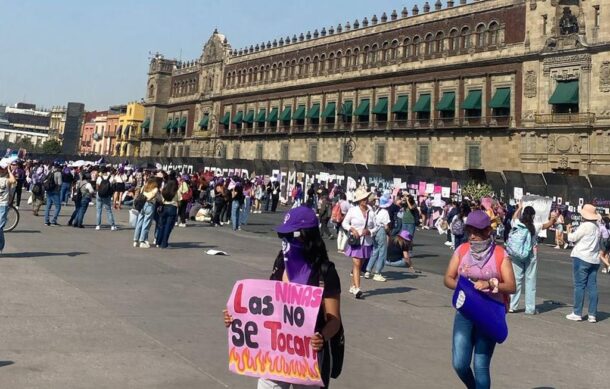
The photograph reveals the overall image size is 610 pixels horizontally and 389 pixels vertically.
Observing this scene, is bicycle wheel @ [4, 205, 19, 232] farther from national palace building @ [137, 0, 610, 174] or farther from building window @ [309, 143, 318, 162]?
building window @ [309, 143, 318, 162]

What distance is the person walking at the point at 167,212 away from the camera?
501 inches

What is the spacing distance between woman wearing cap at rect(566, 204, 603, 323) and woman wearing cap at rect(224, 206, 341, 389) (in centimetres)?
592

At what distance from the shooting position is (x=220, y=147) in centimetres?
6462

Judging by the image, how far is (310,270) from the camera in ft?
11.2

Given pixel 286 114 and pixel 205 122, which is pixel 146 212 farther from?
pixel 205 122

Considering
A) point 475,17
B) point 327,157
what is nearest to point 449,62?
point 475,17

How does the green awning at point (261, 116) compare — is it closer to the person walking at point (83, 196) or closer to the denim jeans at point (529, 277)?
the person walking at point (83, 196)

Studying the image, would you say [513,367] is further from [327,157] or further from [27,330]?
[327,157]

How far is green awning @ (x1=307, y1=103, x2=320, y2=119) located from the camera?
2071 inches

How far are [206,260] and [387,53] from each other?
38.4 metres

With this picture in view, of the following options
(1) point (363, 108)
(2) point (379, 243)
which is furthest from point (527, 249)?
(1) point (363, 108)

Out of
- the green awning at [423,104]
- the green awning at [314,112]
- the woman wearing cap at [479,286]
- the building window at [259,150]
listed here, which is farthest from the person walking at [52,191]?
the building window at [259,150]

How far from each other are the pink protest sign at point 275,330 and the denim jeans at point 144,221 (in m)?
9.64

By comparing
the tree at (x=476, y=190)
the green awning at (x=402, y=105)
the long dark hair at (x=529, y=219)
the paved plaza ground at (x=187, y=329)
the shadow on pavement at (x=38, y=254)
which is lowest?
the paved plaza ground at (x=187, y=329)
